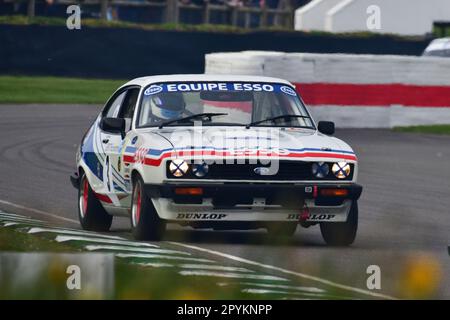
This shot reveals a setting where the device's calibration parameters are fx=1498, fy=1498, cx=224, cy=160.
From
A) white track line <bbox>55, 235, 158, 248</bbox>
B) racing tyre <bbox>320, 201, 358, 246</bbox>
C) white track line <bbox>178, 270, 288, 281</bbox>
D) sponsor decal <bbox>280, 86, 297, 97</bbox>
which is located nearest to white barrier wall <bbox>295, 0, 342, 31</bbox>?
sponsor decal <bbox>280, 86, 297, 97</bbox>

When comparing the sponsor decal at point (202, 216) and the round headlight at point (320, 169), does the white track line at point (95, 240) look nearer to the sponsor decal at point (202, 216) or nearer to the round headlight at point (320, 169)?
the sponsor decal at point (202, 216)

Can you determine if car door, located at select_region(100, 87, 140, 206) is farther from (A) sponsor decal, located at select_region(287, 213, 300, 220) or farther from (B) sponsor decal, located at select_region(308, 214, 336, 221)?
(B) sponsor decal, located at select_region(308, 214, 336, 221)

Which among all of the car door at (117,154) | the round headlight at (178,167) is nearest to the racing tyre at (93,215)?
the car door at (117,154)

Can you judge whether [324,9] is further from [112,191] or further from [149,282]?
[149,282]

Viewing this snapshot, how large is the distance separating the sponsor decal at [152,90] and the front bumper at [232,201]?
1297 millimetres

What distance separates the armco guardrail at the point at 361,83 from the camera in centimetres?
2458

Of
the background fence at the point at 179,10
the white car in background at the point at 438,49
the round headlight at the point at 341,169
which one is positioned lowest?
the white car in background at the point at 438,49

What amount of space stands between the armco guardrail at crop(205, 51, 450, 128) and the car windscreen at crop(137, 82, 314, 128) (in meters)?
12.2

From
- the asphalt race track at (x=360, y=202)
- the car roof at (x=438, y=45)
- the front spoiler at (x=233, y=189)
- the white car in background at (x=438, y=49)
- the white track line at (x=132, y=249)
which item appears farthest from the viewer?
the car roof at (x=438, y=45)

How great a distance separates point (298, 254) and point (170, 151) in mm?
1213

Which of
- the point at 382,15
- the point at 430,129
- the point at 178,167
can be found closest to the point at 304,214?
the point at 178,167

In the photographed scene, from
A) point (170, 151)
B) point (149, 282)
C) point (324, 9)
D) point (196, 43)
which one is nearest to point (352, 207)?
point (170, 151)

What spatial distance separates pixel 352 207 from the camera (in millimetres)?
11375

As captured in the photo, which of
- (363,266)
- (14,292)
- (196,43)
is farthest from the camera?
(196,43)
